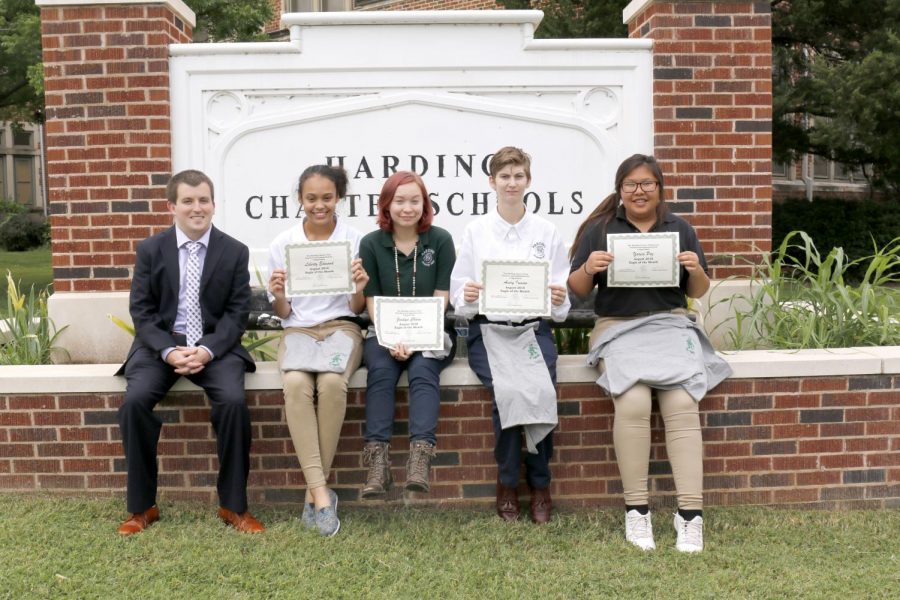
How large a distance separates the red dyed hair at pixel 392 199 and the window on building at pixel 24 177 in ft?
126

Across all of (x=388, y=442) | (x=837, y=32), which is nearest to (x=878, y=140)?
(x=837, y=32)

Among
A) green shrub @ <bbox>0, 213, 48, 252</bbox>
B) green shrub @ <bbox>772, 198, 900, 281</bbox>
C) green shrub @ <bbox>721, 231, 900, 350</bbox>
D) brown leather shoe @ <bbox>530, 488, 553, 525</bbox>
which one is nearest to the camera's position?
brown leather shoe @ <bbox>530, 488, 553, 525</bbox>

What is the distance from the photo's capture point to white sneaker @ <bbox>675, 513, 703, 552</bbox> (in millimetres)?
3490

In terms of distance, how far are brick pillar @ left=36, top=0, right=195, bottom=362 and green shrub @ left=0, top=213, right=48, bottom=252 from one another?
2448cm

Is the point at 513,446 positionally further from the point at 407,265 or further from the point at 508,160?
the point at 508,160

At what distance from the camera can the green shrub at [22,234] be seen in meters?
27.4

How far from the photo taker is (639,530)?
3.58 metres

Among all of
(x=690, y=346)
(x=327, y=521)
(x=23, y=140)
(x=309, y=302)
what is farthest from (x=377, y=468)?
(x=23, y=140)

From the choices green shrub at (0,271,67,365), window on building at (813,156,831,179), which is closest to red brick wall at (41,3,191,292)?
green shrub at (0,271,67,365)

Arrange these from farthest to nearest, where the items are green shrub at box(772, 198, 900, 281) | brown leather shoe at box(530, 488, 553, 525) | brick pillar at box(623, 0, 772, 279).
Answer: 1. green shrub at box(772, 198, 900, 281)
2. brick pillar at box(623, 0, 772, 279)
3. brown leather shoe at box(530, 488, 553, 525)

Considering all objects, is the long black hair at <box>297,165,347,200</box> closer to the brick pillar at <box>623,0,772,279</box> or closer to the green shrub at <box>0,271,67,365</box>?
the green shrub at <box>0,271,67,365</box>

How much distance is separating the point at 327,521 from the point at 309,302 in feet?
3.31

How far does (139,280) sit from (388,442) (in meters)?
1.32

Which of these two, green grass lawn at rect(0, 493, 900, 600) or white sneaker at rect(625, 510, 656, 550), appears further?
white sneaker at rect(625, 510, 656, 550)
